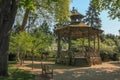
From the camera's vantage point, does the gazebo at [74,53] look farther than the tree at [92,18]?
No

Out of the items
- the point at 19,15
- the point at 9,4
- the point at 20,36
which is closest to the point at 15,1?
the point at 9,4

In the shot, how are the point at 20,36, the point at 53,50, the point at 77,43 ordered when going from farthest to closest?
the point at 53,50 → the point at 77,43 → the point at 20,36

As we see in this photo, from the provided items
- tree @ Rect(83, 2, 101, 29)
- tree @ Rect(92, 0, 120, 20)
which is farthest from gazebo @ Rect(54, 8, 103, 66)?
tree @ Rect(83, 2, 101, 29)

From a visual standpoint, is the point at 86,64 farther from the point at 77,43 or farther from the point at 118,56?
the point at 77,43

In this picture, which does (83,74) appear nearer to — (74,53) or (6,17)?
(74,53)

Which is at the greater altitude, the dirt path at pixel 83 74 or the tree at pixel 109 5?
the tree at pixel 109 5

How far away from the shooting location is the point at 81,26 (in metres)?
35.5

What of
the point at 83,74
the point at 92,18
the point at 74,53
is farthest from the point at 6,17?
the point at 92,18

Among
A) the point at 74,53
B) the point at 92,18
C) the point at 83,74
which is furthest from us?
the point at 92,18

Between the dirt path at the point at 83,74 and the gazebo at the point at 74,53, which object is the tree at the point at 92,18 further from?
the dirt path at the point at 83,74

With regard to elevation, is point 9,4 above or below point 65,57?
above

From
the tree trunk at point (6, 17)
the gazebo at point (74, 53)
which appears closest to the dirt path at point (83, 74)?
the gazebo at point (74, 53)

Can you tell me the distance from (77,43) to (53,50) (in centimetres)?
1407

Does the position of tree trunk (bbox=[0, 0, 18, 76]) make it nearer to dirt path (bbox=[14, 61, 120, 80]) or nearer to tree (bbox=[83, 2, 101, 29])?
dirt path (bbox=[14, 61, 120, 80])
